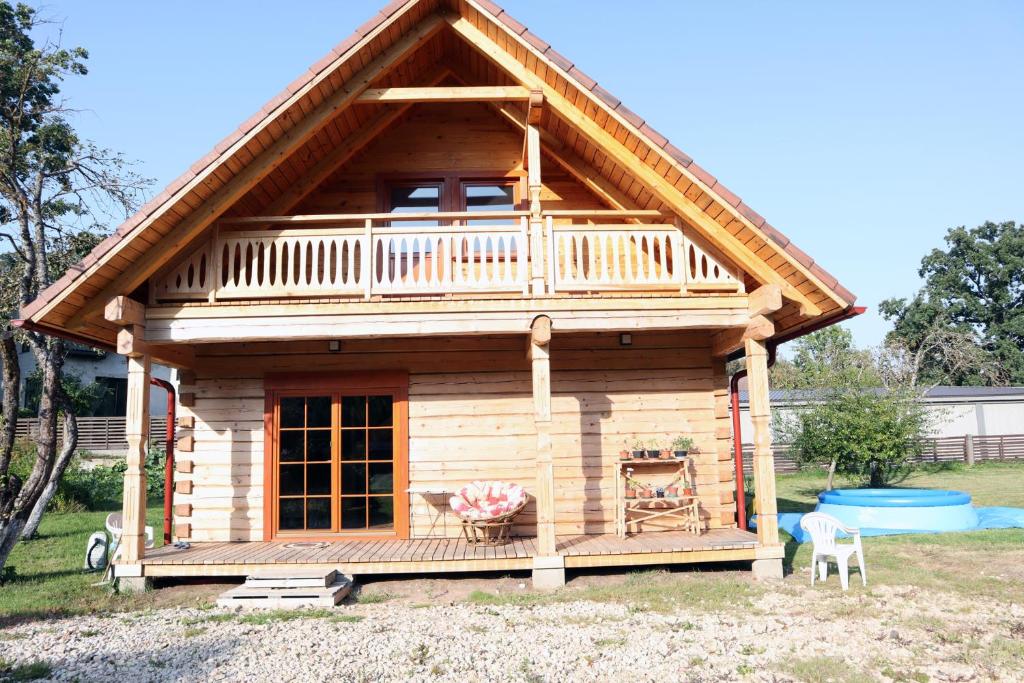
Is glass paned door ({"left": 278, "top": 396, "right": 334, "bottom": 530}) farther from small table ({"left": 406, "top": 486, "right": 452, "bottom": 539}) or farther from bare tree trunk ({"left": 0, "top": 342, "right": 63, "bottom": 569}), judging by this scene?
bare tree trunk ({"left": 0, "top": 342, "right": 63, "bottom": 569})

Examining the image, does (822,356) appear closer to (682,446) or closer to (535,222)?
(682,446)

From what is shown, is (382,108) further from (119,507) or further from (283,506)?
(119,507)

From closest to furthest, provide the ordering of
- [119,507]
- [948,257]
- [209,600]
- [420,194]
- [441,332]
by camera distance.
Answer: [209,600], [441,332], [420,194], [119,507], [948,257]

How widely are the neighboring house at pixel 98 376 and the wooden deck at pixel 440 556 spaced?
20120 mm

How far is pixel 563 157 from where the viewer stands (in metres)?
9.07

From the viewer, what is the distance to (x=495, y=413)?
8969mm

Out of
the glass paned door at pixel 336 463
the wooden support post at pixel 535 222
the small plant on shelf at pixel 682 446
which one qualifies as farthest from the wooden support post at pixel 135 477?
the small plant on shelf at pixel 682 446

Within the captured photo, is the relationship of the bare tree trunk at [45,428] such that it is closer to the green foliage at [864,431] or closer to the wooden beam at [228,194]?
Result: the wooden beam at [228,194]

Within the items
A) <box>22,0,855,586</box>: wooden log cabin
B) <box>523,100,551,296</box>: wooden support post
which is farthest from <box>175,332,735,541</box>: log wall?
<box>523,100,551,296</box>: wooden support post

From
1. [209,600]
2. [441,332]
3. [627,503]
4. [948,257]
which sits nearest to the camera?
[209,600]

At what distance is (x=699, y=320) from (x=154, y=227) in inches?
224

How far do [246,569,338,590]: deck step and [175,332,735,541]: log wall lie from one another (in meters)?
1.81

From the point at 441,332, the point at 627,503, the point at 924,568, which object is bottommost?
the point at 924,568

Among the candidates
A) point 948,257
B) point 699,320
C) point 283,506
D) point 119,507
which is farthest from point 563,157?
point 948,257
